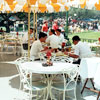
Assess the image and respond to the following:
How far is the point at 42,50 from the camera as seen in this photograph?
6.20 metres

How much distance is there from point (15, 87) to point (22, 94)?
1.84 feet

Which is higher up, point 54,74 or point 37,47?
point 37,47

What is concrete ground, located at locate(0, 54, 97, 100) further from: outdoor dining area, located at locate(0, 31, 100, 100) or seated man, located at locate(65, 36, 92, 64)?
seated man, located at locate(65, 36, 92, 64)

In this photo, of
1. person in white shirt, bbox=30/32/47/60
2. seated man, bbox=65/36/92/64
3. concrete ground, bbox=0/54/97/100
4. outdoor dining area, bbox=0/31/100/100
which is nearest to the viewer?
outdoor dining area, bbox=0/31/100/100

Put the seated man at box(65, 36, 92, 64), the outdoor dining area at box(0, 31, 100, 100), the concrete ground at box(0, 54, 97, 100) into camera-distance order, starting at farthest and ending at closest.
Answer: the seated man at box(65, 36, 92, 64)
the concrete ground at box(0, 54, 97, 100)
the outdoor dining area at box(0, 31, 100, 100)

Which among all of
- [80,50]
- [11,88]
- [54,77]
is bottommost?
[11,88]

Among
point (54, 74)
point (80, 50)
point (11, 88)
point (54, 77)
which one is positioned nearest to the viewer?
point (54, 74)

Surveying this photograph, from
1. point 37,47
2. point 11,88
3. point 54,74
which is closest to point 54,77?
point 54,74

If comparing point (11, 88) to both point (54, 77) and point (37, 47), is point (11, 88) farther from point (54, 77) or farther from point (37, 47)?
point (37, 47)

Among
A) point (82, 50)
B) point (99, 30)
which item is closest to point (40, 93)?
point (82, 50)

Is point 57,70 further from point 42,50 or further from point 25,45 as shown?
point 25,45

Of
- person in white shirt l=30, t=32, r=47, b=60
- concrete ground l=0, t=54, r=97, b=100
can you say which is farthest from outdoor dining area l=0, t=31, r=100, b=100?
person in white shirt l=30, t=32, r=47, b=60

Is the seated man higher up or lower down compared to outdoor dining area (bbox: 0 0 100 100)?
higher up

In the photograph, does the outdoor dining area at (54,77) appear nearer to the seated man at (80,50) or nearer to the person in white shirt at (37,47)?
the seated man at (80,50)
